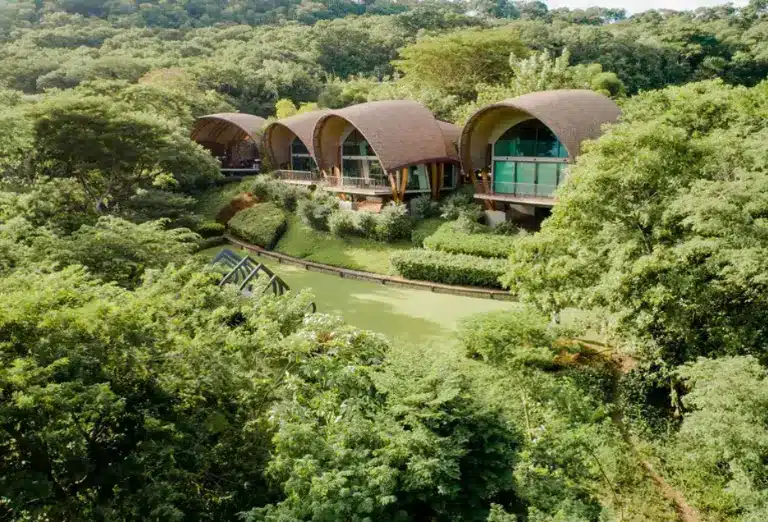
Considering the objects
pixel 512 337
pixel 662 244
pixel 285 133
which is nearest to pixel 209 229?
Result: pixel 285 133

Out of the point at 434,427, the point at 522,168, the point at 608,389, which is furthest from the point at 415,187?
the point at 434,427

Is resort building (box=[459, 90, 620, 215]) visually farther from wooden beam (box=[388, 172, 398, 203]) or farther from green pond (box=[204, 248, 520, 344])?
green pond (box=[204, 248, 520, 344])

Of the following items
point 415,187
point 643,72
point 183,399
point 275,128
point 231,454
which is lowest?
point 231,454

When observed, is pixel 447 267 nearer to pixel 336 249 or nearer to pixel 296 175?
pixel 336 249

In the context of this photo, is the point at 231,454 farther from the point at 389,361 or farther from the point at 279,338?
the point at 389,361

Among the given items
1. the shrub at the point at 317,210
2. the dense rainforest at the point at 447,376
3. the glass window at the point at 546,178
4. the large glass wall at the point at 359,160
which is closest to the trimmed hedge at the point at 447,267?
the dense rainforest at the point at 447,376

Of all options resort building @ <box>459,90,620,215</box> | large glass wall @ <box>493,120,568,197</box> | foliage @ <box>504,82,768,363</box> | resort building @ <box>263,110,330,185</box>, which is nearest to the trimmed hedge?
resort building @ <box>459,90,620,215</box>
